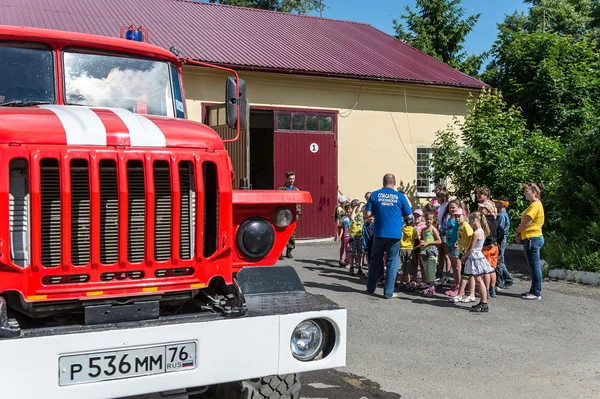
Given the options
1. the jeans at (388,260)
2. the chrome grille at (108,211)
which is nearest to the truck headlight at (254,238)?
the chrome grille at (108,211)

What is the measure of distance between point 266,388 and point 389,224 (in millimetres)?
5603

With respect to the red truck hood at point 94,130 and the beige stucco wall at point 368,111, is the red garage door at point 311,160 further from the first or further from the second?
the red truck hood at point 94,130

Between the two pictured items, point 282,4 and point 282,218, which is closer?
point 282,218

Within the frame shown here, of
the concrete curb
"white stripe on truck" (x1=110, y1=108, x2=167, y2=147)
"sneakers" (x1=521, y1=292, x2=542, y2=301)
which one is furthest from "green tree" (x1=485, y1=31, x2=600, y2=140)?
"white stripe on truck" (x1=110, y1=108, x2=167, y2=147)

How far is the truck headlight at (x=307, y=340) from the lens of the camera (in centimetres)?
408

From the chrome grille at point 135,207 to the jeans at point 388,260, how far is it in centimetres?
626

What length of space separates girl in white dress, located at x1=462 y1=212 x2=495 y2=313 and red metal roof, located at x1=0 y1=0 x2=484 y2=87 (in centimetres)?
927

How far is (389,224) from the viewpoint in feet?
31.5

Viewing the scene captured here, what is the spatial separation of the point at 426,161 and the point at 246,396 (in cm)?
1636

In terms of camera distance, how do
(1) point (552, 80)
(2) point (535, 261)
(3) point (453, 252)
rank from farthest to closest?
(1) point (552, 80) → (3) point (453, 252) → (2) point (535, 261)

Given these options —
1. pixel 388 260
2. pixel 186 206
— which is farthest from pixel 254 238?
pixel 388 260

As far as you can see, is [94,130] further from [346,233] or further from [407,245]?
[346,233]

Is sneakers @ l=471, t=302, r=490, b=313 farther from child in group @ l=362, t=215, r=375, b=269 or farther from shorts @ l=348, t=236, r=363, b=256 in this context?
shorts @ l=348, t=236, r=363, b=256

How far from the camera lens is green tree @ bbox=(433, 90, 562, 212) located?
50.5 ft
